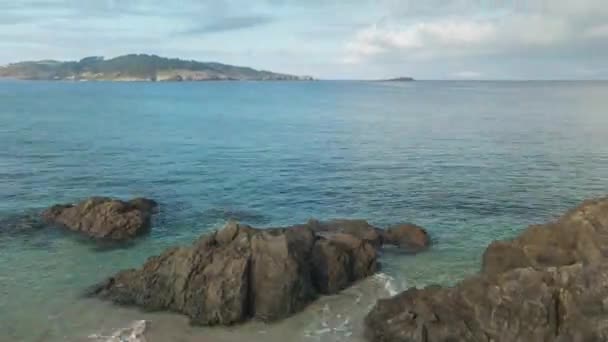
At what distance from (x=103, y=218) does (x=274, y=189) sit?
781 inches

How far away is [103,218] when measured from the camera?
151ft

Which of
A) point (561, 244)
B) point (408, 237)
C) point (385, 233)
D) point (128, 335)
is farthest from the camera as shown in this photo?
point (385, 233)

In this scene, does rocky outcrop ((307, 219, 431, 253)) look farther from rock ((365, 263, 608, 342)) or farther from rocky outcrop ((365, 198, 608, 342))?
rock ((365, 263, 608, 342))

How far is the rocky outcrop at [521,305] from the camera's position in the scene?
1027 inches

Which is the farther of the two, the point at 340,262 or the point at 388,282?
the point at 388,282

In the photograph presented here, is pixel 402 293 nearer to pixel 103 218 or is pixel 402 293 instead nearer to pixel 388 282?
pixel 388 282

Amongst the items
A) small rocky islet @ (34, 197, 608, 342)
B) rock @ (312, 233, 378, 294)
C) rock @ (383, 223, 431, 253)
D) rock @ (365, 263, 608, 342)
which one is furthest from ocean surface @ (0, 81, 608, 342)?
rock @ (365, 263, 608, 342)

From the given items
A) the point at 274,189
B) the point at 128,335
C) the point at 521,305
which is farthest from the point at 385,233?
the point at 128,335

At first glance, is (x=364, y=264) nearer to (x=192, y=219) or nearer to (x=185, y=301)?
(x=185, y=301)

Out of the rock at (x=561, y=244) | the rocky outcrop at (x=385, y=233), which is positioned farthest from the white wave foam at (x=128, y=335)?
the rock at (x=561, y=244)

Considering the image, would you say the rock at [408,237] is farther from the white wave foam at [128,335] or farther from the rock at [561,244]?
the white wave foam at [128,335]

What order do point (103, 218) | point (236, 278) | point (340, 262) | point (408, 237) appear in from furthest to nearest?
point (103, 218), point (408, 237), point (340, 262), point (236, 278)

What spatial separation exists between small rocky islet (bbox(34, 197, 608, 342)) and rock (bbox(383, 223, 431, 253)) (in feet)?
18.1

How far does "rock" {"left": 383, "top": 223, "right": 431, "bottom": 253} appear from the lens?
42812 millimetres
